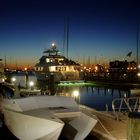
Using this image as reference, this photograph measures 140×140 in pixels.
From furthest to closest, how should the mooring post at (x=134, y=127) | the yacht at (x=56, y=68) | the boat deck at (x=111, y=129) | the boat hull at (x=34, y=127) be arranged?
the yacht at (x=56, y=68)
the boat deck at (x=111, y=129)
the boat hull at (x=34, y=127)
the mooring post at (x=134, y=127)

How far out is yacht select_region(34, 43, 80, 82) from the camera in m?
68.2

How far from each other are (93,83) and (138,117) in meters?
56.8

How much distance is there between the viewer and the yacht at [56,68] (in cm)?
6825

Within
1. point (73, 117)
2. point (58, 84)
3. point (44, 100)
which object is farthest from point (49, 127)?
point (58, 84)

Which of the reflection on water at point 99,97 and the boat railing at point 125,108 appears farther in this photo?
the reflection on water at point 99,97

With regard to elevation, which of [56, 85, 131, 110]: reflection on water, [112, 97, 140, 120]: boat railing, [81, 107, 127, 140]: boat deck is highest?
[112, 97, 140, 120]: boat railing

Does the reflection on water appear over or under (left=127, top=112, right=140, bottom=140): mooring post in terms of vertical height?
under

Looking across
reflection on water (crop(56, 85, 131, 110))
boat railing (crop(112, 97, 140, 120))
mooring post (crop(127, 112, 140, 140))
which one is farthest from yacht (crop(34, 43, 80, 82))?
mooring post (crop(127, 112, 140, 140))

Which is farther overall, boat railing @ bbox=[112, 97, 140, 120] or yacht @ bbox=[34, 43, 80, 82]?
yacht @ bbox=[34, 43, 80, 82]

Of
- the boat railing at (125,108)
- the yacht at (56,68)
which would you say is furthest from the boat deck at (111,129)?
the yacht at (56,68)

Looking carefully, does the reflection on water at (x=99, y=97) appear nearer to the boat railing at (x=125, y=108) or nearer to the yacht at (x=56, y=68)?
the yacht at (x=56, y=68)

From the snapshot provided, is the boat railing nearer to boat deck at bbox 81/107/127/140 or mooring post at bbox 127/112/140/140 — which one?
boat deck at bbox 81/107/127/140

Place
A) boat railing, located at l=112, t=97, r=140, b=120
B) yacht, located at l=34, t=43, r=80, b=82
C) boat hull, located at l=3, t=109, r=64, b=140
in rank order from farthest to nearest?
yacht, located at l=34, t=43, r=80, b=82
boat railing, located at l=112, t=97, r=140, b=120
boat hull, located at l=3, t=109, r=64, b=140

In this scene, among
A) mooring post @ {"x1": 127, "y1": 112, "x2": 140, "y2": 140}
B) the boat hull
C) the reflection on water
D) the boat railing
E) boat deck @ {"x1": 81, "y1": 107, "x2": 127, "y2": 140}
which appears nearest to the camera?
mooring post @ {"x1": 127, "y1": 112, "x2": 140, "y2": 140}
